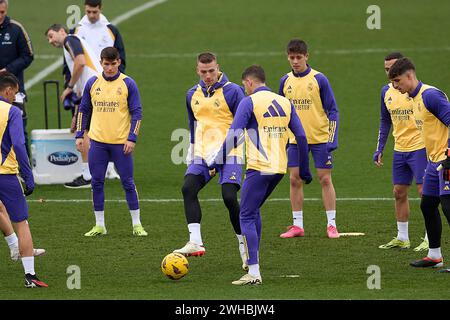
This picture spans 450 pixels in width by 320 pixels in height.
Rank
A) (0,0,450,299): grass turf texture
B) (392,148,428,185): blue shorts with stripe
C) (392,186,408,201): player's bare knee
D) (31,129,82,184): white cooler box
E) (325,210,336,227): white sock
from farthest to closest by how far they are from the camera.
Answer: (31,129,82,184): white cooler box < (325,210,336,227): white sock < (392,186,408,201): player's bare knee < (392,148,428,185): blue shorts with stripe < (0,0,450,299): grass turf texture

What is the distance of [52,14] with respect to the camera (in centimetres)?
3397

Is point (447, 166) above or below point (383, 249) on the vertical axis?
above

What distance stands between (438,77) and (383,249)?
46.3ft

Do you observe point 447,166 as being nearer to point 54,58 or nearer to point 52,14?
point 54,58

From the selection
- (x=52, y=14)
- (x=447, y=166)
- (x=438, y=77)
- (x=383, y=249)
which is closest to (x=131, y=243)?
(x=383, y=249)

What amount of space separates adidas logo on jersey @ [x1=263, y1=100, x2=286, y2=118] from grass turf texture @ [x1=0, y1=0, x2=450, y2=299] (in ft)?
5.72

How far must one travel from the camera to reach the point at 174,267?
39.7ft

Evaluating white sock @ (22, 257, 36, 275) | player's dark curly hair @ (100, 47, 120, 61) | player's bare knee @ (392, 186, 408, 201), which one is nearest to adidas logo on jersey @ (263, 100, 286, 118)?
player's bare knee @ (392, 186, 408, 201)

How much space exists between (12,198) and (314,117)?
14.9 feet

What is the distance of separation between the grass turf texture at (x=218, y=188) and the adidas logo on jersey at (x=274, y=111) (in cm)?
174

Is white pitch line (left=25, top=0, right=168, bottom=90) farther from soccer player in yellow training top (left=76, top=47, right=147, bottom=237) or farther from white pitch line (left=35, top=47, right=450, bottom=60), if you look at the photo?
soccer player in yellow training top (left=76, top=47, right=147, bottom=237)

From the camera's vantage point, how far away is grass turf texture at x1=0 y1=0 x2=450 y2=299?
39.4 ft

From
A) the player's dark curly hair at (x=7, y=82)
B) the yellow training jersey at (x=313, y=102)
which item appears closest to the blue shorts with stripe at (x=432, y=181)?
the yellow training jersey at (x=313, y=102)
